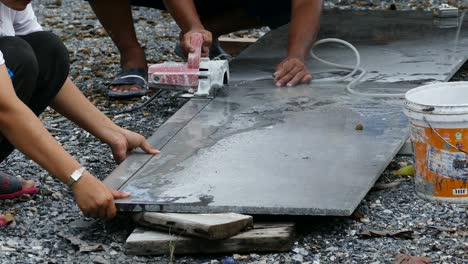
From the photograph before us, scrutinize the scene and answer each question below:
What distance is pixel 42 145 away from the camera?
285 cm

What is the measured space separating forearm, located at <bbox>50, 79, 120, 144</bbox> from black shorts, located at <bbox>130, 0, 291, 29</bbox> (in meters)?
1.91

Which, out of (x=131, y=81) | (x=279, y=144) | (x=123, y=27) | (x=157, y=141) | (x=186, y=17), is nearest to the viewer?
(x=279, y=144)

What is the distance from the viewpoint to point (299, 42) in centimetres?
470

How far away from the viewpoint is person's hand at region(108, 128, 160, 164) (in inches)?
138

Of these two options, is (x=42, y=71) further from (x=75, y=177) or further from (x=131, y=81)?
(x=131, y=81)

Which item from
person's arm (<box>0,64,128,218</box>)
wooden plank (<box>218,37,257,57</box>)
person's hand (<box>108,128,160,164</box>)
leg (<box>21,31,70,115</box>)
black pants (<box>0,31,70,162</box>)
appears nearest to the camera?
person's arm (<box>0,64,128,218</box>)

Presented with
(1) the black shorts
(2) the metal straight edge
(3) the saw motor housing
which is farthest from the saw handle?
(1) the black shorts

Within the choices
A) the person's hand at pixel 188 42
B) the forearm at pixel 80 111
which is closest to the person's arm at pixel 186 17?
the person's hand at pixel 188 42

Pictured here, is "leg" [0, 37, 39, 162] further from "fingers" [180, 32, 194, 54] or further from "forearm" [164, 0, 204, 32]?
"forearm" [164, 0, 204, 32]

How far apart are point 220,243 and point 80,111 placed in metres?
0.81

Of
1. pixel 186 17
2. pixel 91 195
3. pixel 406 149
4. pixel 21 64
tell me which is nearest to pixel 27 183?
pixel 21 64

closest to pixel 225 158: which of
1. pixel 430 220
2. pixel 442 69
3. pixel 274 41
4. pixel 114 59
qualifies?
pixel 430 220

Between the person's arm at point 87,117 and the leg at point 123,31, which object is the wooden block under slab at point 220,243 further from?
the leg at point 123,31

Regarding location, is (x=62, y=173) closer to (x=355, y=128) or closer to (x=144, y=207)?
(x=144, y=207)
